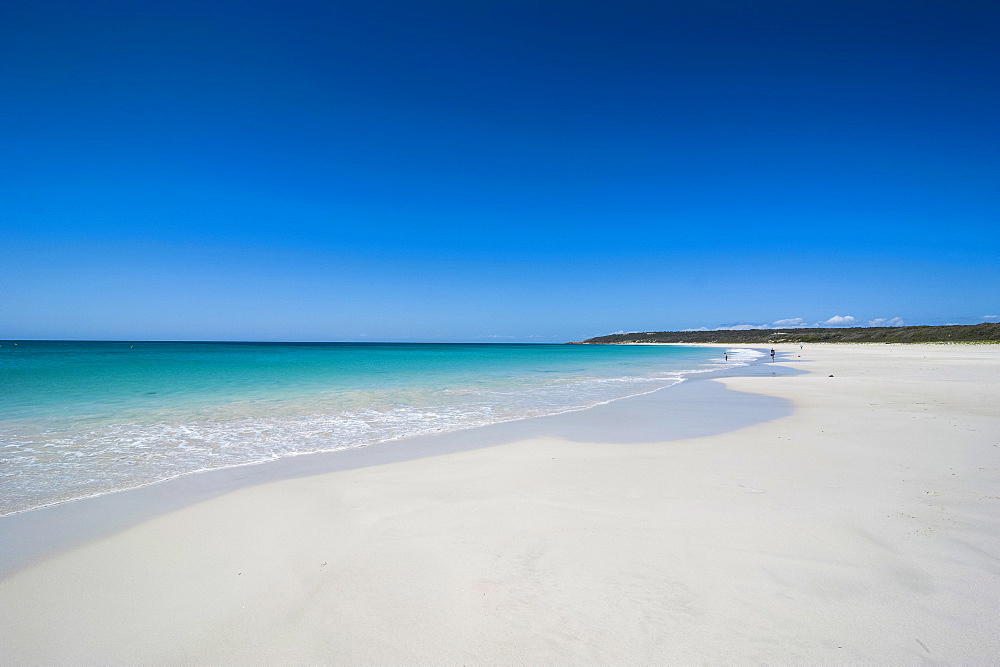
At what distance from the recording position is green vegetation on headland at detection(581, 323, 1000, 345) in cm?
5859

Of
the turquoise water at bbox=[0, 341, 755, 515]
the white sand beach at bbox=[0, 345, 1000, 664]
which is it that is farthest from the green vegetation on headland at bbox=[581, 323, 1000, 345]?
the white sand beach at bbox=[0, 345, 1000, 664]

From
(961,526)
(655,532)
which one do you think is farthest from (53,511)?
(961,526)

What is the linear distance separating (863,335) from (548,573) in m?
105

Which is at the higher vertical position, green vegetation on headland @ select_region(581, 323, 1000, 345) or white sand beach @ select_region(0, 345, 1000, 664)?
green vegetation on headland @ select_region(581, 323, 1000, 345)

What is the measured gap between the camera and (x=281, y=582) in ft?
10.7

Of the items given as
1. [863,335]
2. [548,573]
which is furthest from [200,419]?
[863,335]

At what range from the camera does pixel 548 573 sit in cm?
328

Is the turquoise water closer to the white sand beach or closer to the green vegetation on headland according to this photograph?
the white sand beach

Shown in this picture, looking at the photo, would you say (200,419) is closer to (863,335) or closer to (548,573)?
(548,573)

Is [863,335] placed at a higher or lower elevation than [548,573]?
higher

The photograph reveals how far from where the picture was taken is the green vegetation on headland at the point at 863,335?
58594mm

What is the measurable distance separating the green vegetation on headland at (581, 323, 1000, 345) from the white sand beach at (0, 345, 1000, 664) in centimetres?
7396

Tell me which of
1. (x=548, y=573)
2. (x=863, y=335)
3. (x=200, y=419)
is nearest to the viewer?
(x=548, y=573)

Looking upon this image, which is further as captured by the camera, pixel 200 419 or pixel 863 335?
pixel 863 335
